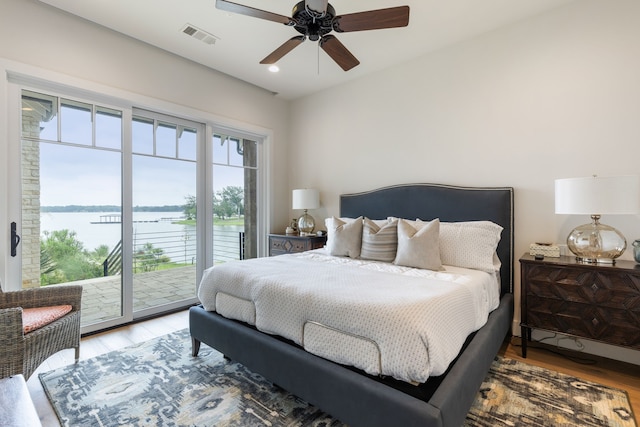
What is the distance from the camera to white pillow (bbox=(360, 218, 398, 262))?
2805mm

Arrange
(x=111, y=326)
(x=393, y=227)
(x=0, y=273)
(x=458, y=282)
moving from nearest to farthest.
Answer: (x=458, y=282), (x=0, y=273), (x=393, y=227), (x=111, y=326)

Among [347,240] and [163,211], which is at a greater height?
[163,211]

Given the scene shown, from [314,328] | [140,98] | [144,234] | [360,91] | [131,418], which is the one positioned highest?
[360,91]

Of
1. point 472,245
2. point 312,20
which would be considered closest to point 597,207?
point 472,245

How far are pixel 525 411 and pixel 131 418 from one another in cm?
237

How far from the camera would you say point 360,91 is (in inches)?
163

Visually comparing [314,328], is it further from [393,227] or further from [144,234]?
[144,234]

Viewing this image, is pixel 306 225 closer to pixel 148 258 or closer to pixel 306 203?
pixel 306 203

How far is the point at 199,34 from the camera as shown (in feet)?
10.3

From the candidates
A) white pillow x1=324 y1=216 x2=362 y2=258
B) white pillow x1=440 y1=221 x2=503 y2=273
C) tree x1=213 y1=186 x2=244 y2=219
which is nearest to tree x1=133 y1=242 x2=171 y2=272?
tree x1=213 y1=186 x2=244 y2=219

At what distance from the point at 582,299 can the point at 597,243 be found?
0.46 metres

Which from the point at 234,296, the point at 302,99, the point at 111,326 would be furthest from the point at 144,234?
the point at 302,99

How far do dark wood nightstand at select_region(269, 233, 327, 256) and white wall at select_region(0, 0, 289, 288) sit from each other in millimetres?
1701

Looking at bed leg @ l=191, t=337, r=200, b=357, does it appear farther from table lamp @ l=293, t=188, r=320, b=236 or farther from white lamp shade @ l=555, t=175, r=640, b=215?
white lamp shade @ l=555, t=175, r=640, b=215
